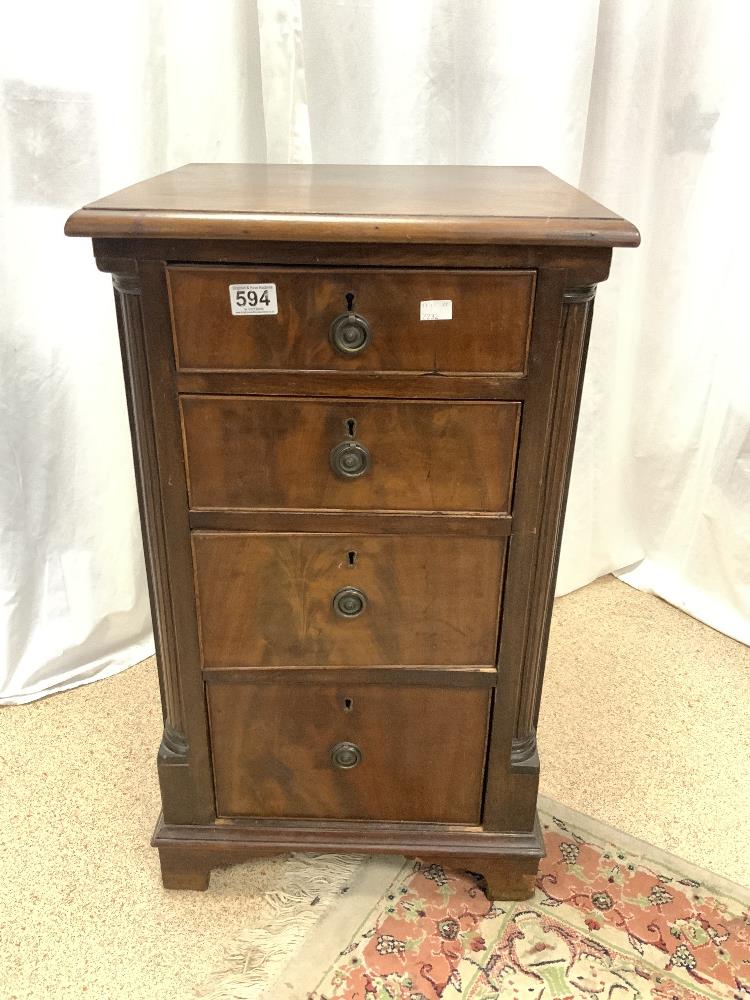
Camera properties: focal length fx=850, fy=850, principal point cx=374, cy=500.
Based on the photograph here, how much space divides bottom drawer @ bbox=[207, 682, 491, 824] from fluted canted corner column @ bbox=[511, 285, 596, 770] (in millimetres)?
55

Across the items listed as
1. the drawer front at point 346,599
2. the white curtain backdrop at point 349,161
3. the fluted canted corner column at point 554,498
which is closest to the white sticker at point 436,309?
the fluted canted corner column at point 554,498

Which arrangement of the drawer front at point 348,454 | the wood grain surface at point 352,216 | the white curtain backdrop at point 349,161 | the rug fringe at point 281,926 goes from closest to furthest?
the wood grain surface at point 352,216, the drawer front at point 348,454, the rug fringe at point 281,926, the white curtain backdrop at point 349,161

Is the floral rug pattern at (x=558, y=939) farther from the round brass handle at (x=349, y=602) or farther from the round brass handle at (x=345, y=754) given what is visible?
the round brass handle at (x=349, y=602)

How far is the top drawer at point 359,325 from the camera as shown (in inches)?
33.3

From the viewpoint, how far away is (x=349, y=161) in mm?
1431

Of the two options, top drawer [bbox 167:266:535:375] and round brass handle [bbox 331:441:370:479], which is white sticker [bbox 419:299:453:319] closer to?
top drawer [bbox 167:266:535:375]

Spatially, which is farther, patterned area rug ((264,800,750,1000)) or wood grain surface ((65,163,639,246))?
patterned area rug ((264,800,750,1000))

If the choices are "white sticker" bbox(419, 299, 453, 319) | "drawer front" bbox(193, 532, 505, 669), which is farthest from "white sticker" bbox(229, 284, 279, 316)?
"drawer front" bbox(193, 532, 505, 669)

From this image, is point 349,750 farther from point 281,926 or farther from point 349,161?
point 349,161

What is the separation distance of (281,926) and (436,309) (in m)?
0.84

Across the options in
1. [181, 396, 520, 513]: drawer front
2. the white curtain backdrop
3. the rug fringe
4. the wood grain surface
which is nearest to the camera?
the wood grain surface

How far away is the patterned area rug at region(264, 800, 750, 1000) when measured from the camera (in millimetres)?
1067

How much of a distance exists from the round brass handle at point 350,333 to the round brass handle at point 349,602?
0.29m

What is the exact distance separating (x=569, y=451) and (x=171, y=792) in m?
0.68
